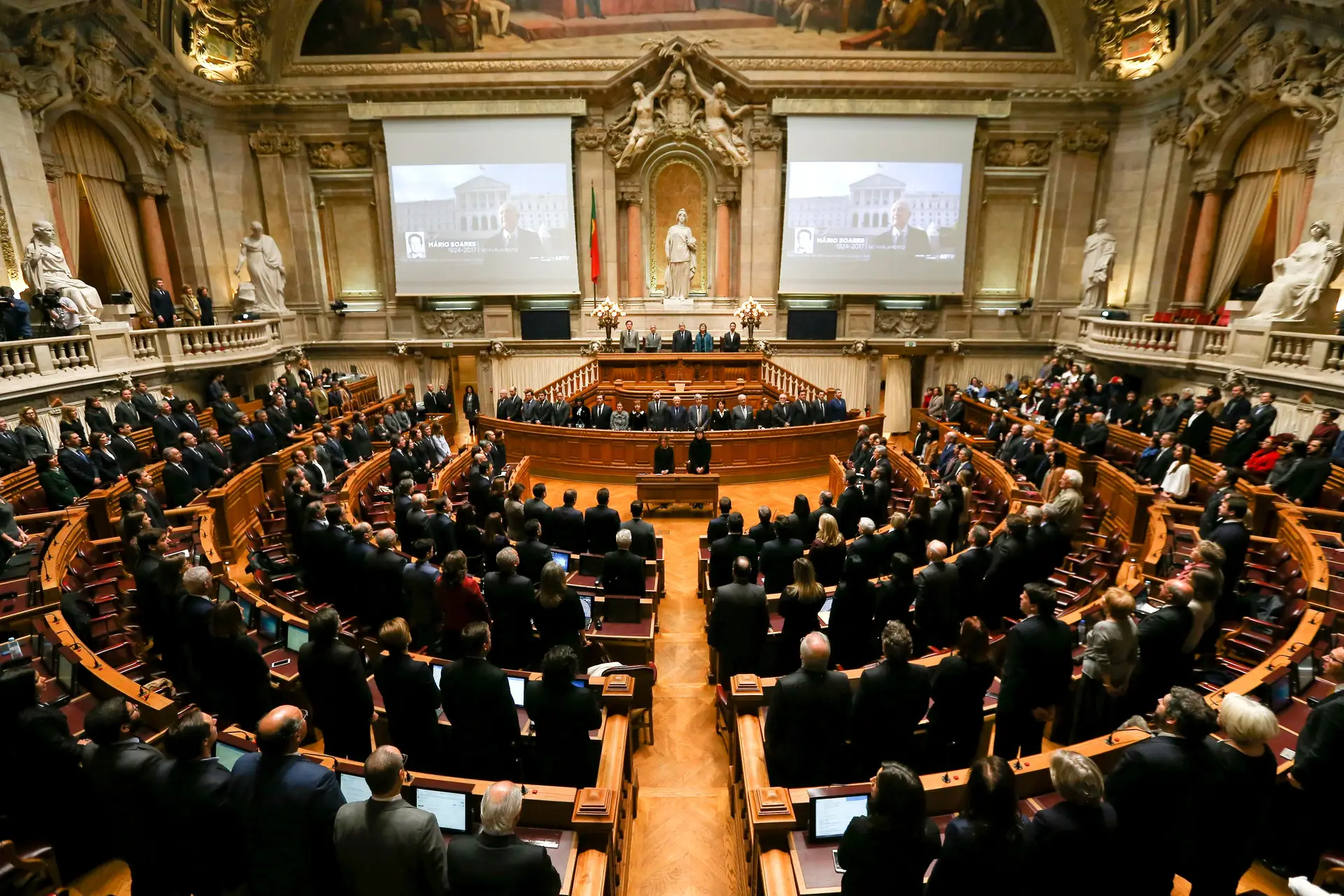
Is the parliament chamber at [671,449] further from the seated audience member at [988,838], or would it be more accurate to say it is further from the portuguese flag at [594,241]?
the portuguese flag at [594,241]

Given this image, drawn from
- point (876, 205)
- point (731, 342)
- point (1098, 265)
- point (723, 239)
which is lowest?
point (731, 342)

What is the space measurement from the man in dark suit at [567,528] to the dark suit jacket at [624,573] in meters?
1.33

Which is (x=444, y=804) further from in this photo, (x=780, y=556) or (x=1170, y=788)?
(x=780, y=556)

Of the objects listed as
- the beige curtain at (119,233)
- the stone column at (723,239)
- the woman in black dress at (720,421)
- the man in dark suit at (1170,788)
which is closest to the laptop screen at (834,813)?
the man in dark suit at (1170,788)

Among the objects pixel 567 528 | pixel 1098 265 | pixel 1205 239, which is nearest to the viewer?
pixel 567 528

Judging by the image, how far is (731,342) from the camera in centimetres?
1644

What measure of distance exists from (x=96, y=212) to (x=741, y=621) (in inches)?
668

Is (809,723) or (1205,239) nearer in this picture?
(809,723)

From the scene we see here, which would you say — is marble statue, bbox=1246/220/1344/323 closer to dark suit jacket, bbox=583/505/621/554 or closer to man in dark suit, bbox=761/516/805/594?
man in dark suit, bbox=761/516/805/594

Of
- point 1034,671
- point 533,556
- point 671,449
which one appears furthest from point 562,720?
point 671,449

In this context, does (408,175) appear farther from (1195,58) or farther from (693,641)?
(1195,58)

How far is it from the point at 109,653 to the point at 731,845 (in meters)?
4.72

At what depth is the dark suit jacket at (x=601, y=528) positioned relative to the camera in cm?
630

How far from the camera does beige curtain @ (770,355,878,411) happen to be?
58.0ft
